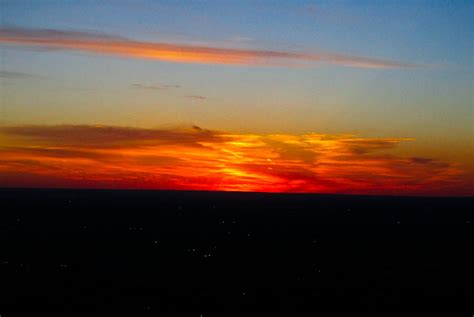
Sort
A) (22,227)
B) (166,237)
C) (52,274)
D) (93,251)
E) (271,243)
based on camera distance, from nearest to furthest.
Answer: (52,274) → (93,251) → (271,243) → (166,237) → (22,227)

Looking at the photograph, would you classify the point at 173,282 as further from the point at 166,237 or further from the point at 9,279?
the point at 166,237

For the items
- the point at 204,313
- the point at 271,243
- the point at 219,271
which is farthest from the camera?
the point at 271,243

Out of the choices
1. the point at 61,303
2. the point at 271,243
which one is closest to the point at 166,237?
the point at 271,243

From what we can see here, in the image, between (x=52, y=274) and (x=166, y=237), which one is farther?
(x=166, y=237)

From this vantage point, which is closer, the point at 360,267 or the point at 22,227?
the point at 360,267

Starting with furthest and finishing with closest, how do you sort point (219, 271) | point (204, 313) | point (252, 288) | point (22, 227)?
1. point (22, 227)
2. point (219, 271)
3. point (252, 288)
4. point (204, 313)

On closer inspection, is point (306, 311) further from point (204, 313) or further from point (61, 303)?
point (61, 303)

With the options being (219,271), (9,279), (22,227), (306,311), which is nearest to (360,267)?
(219,271)

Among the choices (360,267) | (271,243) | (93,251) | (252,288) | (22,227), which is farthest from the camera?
(22,227)
